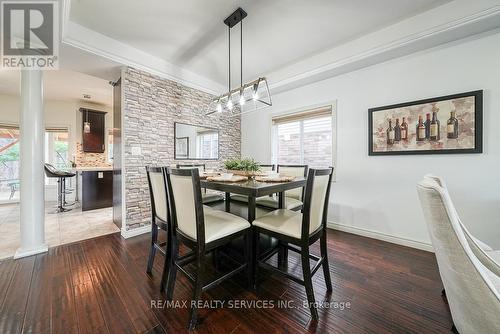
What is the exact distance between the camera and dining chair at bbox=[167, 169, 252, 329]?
1.22 m

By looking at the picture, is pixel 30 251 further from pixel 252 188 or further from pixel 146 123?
pixel 252 188

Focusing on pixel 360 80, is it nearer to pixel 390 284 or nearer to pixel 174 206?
pixel 390 284

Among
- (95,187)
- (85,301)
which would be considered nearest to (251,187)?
(85,301)

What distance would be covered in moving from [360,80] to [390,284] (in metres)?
2.58

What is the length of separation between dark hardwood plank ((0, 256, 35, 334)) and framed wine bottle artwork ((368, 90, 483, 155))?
377 cm

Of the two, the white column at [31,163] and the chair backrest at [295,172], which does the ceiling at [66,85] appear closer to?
the white column at [31,163]

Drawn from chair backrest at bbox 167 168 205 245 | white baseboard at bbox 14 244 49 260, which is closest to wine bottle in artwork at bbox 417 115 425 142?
chair backrest at bbox 167 168 205 245

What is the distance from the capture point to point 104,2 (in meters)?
1.91

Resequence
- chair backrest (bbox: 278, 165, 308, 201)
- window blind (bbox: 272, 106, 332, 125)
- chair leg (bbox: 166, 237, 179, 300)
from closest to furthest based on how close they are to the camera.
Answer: chair leg (bbox: 166, 237, 179, 300) < chair backrest (bbox: 278, 165, 308, 201) < window blind (bbox: 272, 106, 332, 125)

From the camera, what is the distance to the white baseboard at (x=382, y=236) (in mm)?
2300

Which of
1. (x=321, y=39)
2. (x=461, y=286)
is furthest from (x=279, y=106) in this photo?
(x=461, y=286)

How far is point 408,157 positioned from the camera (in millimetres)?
2408

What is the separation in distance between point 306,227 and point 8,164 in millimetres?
7538

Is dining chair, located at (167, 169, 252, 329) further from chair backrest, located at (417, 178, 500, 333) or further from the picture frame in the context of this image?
the picture frame
